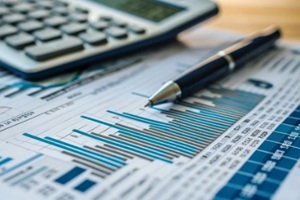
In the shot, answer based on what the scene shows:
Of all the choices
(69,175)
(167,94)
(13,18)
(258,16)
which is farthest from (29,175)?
(258,16)

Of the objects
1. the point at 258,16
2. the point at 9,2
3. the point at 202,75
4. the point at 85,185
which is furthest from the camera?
the point at 258,16

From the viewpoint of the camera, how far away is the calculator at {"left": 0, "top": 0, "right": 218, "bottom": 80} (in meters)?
0.37

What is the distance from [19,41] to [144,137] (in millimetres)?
156

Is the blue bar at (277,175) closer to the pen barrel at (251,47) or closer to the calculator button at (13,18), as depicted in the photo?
the pen barrel at (251,47)

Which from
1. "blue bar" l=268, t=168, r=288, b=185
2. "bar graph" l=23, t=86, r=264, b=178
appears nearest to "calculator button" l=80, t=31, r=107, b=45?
"bar graph" l=23, t=86, r=264, b=178

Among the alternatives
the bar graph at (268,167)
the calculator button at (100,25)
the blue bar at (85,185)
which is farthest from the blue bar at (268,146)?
the calculator button at (100,25)

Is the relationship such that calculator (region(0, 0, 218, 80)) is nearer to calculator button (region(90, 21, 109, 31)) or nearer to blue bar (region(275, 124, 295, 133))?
calculator button (region(90, 21, 109, 31))

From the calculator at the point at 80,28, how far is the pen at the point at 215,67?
6cm

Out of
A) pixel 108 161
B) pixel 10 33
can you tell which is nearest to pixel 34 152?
pixel 108 161

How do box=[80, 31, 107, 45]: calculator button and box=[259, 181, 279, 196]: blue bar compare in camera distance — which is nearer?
box=[259, 181, 279, 196]: blue bar

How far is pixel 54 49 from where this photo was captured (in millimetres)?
375

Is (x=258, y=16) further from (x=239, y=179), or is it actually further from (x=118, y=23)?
(x=239, y=179)

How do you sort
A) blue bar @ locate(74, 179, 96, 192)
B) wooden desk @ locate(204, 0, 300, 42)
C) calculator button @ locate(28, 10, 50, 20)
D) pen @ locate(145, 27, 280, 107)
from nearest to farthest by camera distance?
blue bar @ locate(74, 179, 96, 192) → pen @ locate(145, 27, 280, 107) → calculator button @ locate(28, 10, 50, 20) → wooden desk @ locate(204, 0, 300, 42)

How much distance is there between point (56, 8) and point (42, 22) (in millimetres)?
39
